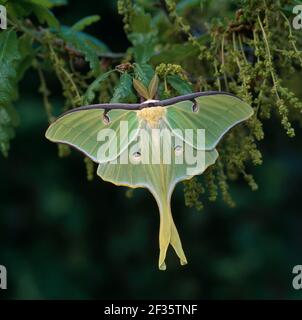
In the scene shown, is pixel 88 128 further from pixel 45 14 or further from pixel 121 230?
pixel 121 230

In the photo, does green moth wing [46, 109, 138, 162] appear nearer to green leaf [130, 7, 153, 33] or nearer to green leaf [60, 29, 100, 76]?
green leaf [60, 29, 100, 76]

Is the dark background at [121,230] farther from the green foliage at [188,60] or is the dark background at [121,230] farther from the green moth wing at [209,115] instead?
the green moth wing at [209,115]

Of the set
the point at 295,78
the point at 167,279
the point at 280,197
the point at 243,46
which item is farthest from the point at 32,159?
the point at 243,46

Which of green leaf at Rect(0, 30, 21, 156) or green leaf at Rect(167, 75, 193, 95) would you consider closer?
green leaf at Rect(167, 75, 193, 95)

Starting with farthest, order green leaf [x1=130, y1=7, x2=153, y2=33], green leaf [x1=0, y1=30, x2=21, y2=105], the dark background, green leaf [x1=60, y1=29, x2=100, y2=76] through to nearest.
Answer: the dark background → green leaf [x1=130, y1=7, x2=153, y2=33] → green leaf [x1=60, y1=29, x2=100, y2=76] → green leaf [x1=0, y1=30, x2=21, y2=105]

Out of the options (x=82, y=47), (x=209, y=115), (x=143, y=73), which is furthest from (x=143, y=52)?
(x=209, y=115)

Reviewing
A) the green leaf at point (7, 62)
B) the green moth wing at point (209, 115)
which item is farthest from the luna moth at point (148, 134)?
the green leaf at point (7, 62)

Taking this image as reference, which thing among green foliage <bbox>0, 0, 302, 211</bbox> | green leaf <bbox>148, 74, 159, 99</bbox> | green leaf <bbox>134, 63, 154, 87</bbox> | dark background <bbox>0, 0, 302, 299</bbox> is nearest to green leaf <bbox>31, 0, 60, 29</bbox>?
green foliage <bbox>0, 0, 302, 211</bbox>

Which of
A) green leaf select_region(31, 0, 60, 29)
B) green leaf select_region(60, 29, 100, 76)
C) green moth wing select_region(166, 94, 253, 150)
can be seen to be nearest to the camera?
green moth wing select_region(166, 94, 253, 150)
